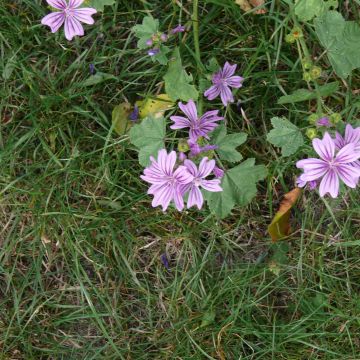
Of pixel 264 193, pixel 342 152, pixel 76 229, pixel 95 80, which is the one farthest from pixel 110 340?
pixel 342 152

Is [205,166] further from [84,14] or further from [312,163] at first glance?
[84,14]

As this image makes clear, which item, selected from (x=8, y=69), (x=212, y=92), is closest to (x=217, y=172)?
(x=212, y=92)

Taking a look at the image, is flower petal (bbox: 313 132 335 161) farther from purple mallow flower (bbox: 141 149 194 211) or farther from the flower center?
the flower center

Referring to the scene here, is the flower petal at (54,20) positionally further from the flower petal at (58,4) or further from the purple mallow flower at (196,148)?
the purple mallow flower at (196,148)

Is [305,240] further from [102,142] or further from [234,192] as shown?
[102,142]

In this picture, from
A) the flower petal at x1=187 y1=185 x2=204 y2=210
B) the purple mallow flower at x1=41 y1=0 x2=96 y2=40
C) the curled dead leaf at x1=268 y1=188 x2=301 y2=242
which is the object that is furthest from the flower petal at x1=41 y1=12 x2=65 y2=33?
the curled dead leaf at x1=268 y1=188 x2=301 y2=242
